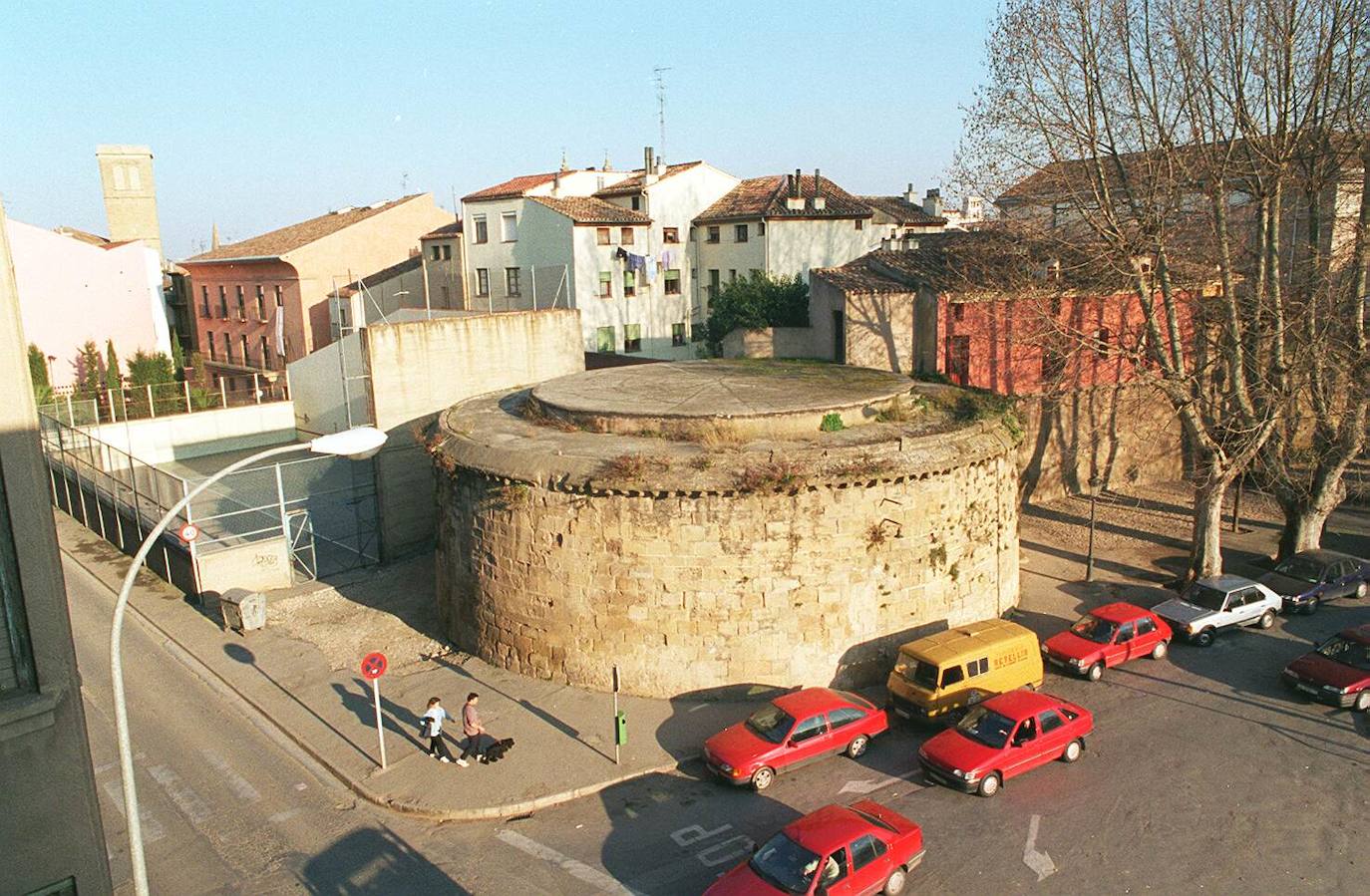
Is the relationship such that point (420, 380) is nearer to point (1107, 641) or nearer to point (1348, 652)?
point (1107, 641)

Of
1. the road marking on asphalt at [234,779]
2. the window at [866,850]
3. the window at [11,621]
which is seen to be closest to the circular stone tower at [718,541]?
the road marking on asphalt at [234,779]

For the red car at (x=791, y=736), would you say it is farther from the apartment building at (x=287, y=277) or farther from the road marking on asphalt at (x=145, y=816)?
the apartment building at (x=287, y=277)

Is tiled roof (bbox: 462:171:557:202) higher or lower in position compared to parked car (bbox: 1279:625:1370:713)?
higher

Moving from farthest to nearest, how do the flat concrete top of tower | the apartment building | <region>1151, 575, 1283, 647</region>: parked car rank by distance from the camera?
the apartment building → the flat concrete top of tower → <region>1151, 575, 1283, 647</region>: parked car

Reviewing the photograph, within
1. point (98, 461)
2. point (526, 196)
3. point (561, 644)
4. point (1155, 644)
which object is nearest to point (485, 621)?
point (561, 644)

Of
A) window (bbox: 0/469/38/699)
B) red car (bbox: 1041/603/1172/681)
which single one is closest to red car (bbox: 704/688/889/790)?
red car (bbox: 1041/603/1172/681)

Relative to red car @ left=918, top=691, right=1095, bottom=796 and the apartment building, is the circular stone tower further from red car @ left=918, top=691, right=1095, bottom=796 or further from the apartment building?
the apartment building
